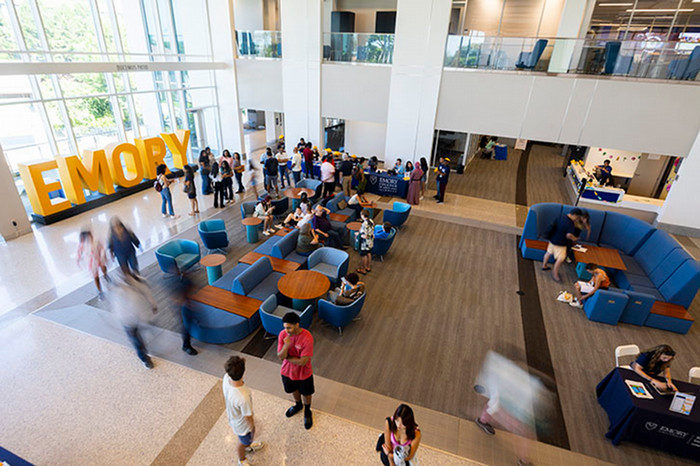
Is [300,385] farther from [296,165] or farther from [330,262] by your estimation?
[296,165]

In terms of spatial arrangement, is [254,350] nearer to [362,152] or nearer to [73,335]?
[73,335]

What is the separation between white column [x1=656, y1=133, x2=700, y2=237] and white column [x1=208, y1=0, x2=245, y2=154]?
16419mm

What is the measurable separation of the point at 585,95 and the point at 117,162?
14.8 metres

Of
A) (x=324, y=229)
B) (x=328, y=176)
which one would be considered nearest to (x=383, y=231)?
(x=324, y=229)

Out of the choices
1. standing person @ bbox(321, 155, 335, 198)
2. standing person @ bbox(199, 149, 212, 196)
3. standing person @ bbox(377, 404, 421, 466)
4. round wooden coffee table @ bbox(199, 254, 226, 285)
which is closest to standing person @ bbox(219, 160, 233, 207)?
standing person @ bbox(199, 149, 212, 196)

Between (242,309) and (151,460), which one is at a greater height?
(242,309)

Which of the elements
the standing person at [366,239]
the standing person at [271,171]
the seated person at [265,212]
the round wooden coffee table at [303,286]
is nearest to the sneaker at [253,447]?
the round wooden coffee table at [303,286]

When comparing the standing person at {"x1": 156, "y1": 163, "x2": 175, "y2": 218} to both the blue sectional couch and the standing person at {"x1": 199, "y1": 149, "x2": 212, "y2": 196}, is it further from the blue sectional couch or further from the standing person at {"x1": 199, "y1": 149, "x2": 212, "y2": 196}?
the blue sectional couch

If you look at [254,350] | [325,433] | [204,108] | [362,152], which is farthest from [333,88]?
[325,433]

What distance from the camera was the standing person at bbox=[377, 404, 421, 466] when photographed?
3176mm

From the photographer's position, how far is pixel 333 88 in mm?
14172

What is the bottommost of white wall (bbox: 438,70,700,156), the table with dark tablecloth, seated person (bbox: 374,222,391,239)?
the table with dark tablecloth

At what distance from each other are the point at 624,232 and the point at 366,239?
6.60m

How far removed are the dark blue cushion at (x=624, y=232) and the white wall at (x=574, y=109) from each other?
130 inches
